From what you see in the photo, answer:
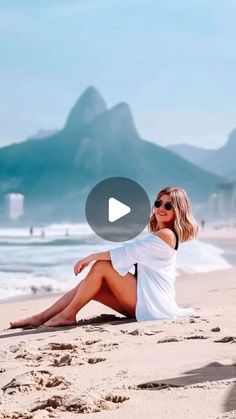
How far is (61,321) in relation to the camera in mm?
5426

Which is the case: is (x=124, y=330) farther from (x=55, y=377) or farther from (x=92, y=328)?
(x=55, y=377)

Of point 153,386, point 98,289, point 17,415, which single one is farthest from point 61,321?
point 17,415

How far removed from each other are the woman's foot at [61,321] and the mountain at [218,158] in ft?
340

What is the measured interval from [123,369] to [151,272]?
1.59 m

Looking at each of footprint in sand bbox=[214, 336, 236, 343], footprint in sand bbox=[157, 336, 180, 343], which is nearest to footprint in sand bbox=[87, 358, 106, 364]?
footprint in sand bbox=[157, 336, 180, 343]

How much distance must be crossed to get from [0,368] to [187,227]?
1738mm

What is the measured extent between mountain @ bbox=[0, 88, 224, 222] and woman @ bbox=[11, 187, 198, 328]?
96.6 m

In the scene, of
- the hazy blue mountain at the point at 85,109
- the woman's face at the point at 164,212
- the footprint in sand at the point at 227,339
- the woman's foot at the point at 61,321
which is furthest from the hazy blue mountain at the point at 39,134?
the footprint in sand at the point at 227,339

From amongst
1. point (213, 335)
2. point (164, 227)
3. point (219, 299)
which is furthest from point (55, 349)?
point (219, 299)

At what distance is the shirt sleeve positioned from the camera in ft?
17.2

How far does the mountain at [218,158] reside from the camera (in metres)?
115

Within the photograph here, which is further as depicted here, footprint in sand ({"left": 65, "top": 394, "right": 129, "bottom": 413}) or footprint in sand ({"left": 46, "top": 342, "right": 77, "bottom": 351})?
footprint in sand ({"left": 46, "top": 342, "right": 77, "bottom": 351})
